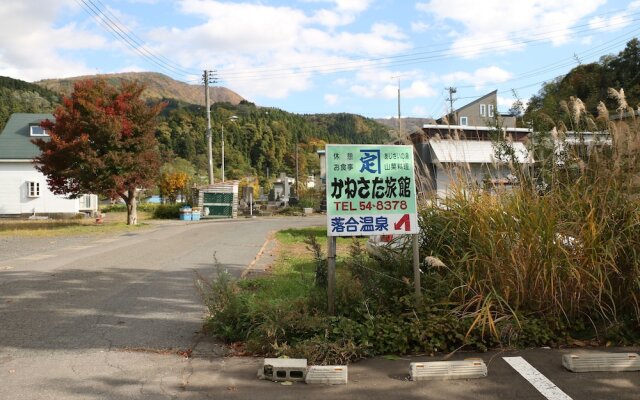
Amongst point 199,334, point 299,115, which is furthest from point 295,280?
point 299,115

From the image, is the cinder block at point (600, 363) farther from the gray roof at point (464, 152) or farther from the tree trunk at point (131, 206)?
the tree trunk at point (131, 206)

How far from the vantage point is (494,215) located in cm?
536

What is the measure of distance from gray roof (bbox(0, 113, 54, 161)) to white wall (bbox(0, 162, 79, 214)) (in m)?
0.63

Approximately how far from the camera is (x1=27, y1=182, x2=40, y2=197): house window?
35.6m

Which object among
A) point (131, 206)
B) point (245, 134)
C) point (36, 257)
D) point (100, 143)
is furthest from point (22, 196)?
point (245, 134)

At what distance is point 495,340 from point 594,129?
2.88 m

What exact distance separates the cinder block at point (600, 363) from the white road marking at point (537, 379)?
→ 1.03 ft

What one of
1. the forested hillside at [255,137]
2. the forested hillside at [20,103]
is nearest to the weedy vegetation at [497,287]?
the forested hillside at [20,103]

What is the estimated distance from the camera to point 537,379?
4.20 metres

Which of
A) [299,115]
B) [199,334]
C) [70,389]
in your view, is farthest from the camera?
[299,115]

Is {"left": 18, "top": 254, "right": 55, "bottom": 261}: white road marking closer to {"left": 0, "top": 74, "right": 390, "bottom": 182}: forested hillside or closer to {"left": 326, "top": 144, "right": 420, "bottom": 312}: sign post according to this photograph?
{"left": 326, "top": 144, "right": 420, "bottom": 312}: sign post

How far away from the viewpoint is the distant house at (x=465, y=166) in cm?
603

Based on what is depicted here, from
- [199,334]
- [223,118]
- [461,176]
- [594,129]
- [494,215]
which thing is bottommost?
[199,334]

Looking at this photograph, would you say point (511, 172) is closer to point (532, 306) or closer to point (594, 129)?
point (594, 129)
